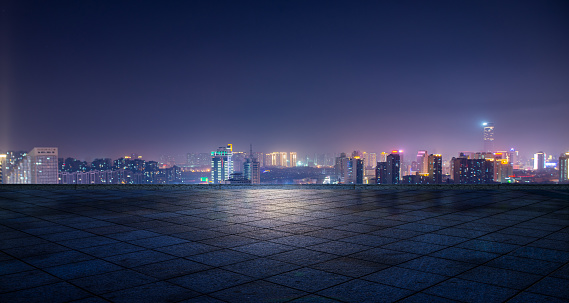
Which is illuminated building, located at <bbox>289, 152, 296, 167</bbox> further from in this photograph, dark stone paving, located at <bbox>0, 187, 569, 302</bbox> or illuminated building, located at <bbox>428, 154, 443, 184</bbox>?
dark stone paving, located at <bbox>0, 187, 569, 302</bbox>

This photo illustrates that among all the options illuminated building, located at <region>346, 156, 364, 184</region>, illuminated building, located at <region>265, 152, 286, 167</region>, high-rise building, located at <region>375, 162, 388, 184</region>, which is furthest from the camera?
illuminated building, located at <region>265, 152, 286, 167</region>

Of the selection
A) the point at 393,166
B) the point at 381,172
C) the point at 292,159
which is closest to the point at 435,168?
the point at 393,166

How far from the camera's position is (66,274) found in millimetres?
5723

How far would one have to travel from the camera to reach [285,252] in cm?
695

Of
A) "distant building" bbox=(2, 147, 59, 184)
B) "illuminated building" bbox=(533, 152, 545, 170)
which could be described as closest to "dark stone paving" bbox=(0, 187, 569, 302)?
"illuminated building" bbox=(533, 152, 545, 170)

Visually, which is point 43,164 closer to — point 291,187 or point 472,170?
point 472,170

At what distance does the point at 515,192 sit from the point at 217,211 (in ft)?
41.9

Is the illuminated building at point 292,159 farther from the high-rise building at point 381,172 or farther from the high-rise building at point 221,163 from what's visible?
the high-rise building at point 381,172

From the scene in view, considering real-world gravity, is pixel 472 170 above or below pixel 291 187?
below

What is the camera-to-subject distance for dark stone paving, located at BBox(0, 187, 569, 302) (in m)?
5.01

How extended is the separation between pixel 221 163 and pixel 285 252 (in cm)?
12697

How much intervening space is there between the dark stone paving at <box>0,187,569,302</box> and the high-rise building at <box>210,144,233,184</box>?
368ft

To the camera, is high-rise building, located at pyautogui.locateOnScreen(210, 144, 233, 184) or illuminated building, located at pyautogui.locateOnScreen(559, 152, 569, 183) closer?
illuminated building, located at pyautogui.locateOnScreen(559, 152, 569, 183)

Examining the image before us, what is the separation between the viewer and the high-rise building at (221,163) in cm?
12506
